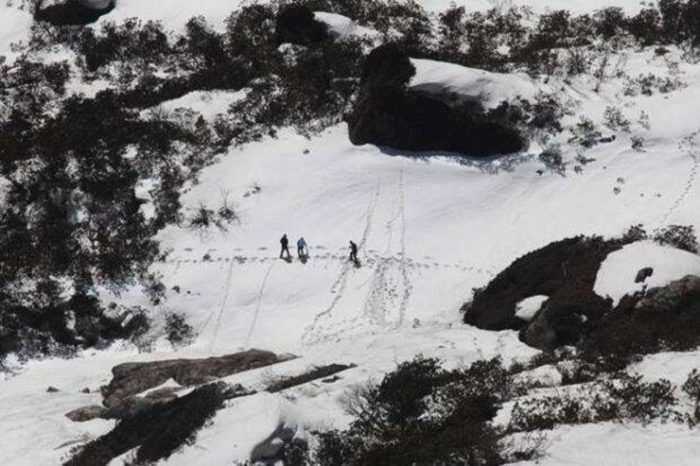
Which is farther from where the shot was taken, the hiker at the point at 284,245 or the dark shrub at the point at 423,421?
the hiker at the point at 284,245

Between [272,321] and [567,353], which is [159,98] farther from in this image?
[567,353]

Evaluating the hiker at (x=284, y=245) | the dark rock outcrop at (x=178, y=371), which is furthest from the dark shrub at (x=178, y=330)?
the hiker at (x=284, y=245)

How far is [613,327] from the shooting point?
15.4m

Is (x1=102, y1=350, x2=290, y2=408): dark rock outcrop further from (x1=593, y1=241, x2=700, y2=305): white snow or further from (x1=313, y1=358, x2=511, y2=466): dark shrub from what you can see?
(x1=593, y1=241, x2=700, y2=305): white snow

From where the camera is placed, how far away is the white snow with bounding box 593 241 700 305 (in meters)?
16.4

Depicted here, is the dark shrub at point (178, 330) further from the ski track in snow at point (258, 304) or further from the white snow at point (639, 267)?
the white snow at point (639, 267)

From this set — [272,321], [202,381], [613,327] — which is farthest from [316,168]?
[613,327]

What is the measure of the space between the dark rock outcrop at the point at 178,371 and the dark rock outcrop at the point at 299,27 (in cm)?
2359

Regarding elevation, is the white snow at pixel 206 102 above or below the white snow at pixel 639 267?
above

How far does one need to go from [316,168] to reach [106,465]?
19.9 meters

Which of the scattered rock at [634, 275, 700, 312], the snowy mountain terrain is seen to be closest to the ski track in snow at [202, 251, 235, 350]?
the snowy mountain terrain

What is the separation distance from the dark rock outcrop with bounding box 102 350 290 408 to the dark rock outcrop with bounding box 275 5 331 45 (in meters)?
23.6

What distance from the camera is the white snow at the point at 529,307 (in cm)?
1873

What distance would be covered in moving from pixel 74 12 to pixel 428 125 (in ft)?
86.9
